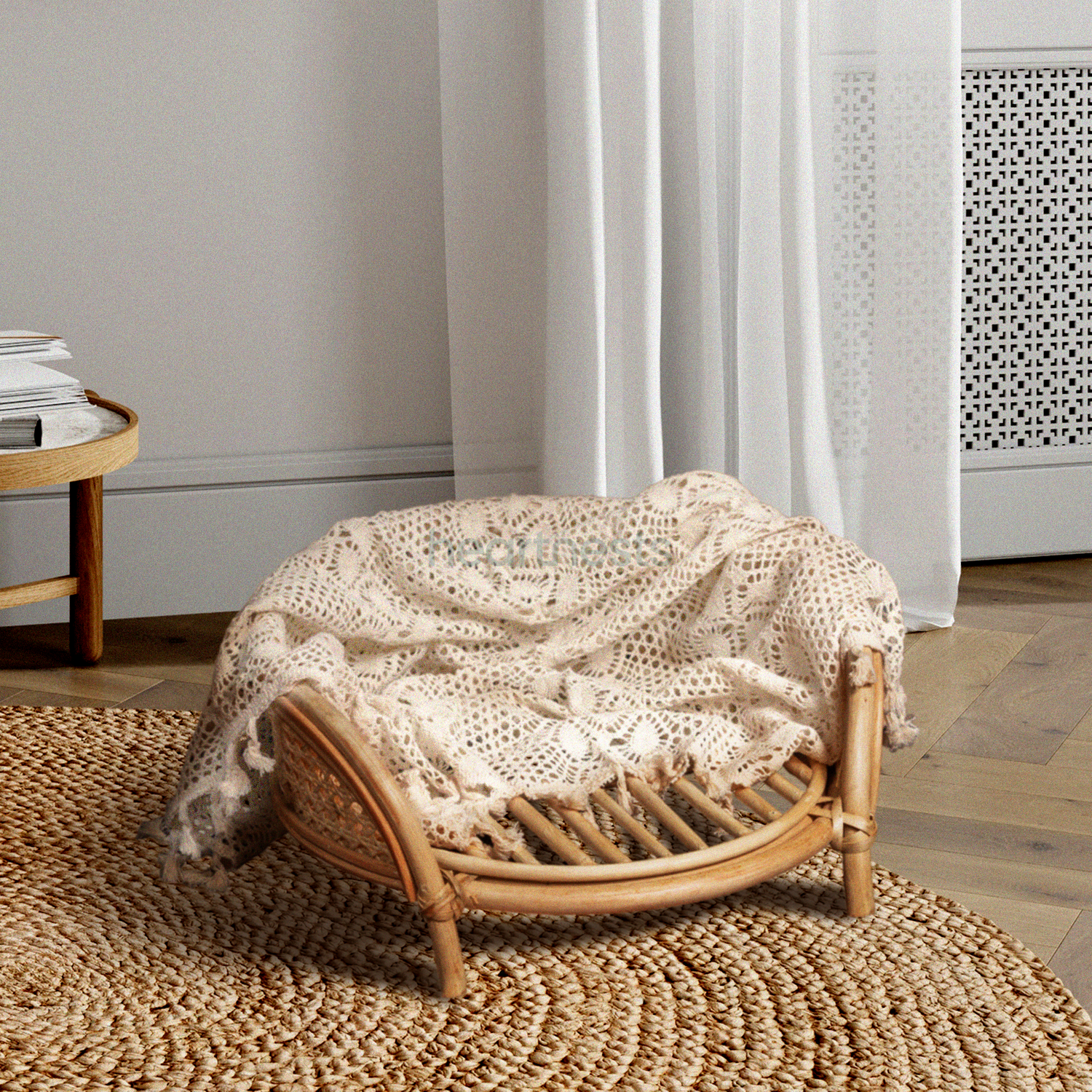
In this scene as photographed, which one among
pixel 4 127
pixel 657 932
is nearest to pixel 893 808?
pixel 657 932

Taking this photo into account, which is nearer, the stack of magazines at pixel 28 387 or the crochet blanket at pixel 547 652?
the crochet blanket at pixel 547 652

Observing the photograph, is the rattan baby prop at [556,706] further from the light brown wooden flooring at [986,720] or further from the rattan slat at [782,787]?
the light brown wooden flooring at [986,720]

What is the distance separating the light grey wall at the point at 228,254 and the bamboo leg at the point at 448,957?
50.1 inches

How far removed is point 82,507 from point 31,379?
228 mm

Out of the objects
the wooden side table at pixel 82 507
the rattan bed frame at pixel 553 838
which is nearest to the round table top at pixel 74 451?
the wooden side table at pixel 82 507

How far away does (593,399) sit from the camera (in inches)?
84.8

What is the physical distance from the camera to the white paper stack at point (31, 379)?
191cm

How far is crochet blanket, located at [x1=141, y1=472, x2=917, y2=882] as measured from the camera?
1360 mm

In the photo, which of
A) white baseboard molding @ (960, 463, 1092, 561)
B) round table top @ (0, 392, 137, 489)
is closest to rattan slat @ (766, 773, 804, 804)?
round table top @ (0, 392, 137, 489)

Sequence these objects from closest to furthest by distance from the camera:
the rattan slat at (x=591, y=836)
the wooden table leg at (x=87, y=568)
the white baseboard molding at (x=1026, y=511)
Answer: the rattan slat at (x=591, y=836)
the wooden table leg at (x=87, y=568)
the white baseboard molding at (x=1026, y=511)

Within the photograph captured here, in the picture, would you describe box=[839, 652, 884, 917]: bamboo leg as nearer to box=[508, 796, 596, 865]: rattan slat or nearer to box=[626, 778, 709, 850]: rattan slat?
box=[626, 778, 709, 850]: rattan slat

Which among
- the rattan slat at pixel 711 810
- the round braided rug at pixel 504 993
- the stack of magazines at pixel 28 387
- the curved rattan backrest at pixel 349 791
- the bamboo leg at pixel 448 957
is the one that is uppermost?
the stack of magazines at pixel 28 387

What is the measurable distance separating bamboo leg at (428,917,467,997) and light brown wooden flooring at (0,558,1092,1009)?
0.52 m

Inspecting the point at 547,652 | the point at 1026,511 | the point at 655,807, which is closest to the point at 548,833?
the point at 655,807
